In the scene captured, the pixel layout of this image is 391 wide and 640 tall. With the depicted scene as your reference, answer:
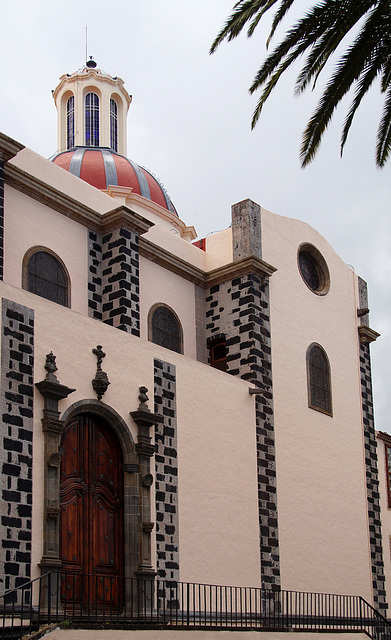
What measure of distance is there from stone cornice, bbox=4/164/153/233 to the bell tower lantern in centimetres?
1168

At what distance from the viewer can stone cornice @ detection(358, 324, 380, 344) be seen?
25.5m

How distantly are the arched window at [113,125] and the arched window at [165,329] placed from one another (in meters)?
11.6

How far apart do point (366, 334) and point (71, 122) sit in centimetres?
1256

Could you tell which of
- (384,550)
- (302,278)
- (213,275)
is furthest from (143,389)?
(384,550)

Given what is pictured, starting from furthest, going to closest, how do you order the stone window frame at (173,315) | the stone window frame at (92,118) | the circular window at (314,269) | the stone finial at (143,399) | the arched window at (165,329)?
the stone window frame at (92,118)
the circular window at (314,269)
the arched window at (165,329)
the stone window frame at (173,315)
the stone finial at (143,399)

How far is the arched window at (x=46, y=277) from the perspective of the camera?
17359mm

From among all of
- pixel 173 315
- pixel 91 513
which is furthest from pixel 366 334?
pixel 91 513

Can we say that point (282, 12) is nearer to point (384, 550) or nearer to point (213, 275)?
point (213, 275)

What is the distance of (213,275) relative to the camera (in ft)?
71.8

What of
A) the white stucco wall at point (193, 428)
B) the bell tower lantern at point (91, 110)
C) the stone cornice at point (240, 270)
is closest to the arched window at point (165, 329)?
the stone cornice at point (240, 270)

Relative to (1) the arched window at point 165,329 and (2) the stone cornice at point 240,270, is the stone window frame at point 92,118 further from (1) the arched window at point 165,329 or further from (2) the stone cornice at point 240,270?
(1) the arched window at point 165,329

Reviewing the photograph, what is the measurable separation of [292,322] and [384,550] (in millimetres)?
7607

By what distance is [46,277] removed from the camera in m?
17.8

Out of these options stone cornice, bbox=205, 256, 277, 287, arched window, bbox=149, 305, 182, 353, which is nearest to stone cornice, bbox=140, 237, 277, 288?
stone cornice, bbox=205, 256, 277, 287
